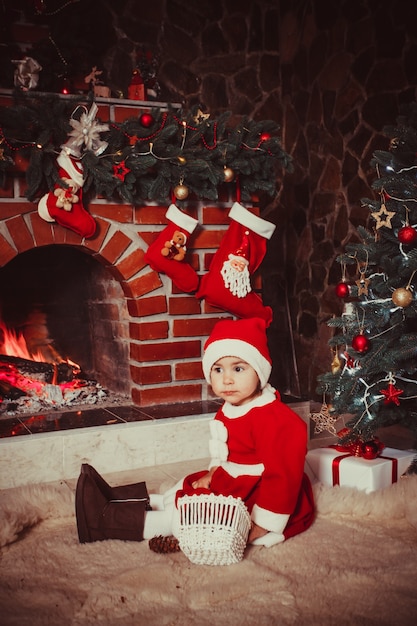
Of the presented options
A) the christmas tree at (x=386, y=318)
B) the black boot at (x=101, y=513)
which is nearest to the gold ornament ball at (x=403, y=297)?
the christmas tree at (x=386, y=318)

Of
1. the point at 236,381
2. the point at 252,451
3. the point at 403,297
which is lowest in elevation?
the point at 252,451

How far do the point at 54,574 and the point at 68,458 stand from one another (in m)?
0.85

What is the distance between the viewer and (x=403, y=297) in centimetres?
222

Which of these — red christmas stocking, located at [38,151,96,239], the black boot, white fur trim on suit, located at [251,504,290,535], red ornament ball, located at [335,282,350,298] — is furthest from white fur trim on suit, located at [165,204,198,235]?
white fur trim on suit, located at [251,504,290,535]

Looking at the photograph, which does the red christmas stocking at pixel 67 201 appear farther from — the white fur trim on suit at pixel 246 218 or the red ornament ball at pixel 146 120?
the white fur trim on suit at pixel 246 218

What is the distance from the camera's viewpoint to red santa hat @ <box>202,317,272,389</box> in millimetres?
1945

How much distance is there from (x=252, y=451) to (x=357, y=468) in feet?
1.72

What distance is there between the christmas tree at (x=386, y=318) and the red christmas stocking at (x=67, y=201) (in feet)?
3.72

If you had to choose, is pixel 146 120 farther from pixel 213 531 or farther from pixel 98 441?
pixel 213 531

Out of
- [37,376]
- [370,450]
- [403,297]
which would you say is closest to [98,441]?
[37,376]

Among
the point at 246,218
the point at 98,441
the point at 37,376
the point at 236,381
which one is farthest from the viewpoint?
the point at 37,376

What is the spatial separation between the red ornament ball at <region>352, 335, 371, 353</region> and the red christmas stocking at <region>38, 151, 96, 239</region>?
3.97ft

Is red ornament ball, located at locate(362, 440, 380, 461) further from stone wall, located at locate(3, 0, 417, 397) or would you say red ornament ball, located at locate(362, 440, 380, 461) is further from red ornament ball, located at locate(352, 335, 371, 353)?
stone wall, located at locate(3, 0, 417, 397)

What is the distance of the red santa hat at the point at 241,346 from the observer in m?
1.95
